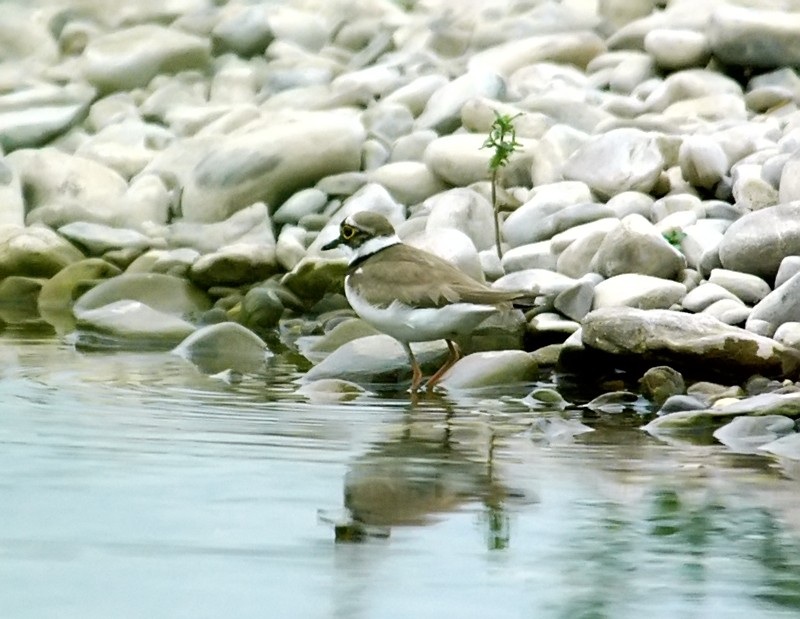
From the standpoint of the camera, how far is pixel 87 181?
12.5 metres

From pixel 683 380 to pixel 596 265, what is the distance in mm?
1557

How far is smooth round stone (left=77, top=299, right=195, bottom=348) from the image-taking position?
943 centimetres

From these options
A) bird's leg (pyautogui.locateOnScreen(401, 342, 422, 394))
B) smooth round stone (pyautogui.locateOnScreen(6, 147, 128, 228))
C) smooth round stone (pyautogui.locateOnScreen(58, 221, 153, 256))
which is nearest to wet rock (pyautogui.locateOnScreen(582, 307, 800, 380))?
bird's leg (pyautogui.locateOnScreen(401, 342, 422, 394))

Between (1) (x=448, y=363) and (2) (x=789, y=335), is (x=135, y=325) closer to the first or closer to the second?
(1) (x=448, y=363)

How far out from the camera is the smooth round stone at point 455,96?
40.6ft

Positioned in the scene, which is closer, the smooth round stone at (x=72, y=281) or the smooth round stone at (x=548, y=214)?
the smooth round stone at (x=548, y=214)

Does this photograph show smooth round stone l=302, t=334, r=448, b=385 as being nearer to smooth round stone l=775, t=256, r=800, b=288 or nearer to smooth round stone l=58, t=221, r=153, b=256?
smooth round stone l=775, t=256, r=800, b=288

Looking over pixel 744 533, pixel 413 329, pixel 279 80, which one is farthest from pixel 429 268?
pixel 279 80

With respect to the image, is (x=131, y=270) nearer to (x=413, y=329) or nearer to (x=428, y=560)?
(x=413, y=329)

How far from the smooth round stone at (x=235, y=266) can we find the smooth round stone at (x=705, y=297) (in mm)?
3430

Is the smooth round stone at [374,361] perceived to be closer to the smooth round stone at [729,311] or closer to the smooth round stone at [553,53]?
the smooth round stone at [729,311]

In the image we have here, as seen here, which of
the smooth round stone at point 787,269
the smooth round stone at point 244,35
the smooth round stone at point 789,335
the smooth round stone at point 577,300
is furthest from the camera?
the smooth round stone at point 244,35

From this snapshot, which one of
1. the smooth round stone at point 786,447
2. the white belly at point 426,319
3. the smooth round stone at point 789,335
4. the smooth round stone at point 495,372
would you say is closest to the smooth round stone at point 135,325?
the white belly at point 426,319

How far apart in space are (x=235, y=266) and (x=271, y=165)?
53.0 inches
